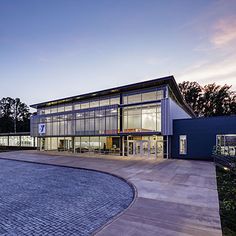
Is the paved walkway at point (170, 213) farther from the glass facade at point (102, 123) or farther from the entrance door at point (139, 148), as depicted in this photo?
the entrance door at point (139, 148)

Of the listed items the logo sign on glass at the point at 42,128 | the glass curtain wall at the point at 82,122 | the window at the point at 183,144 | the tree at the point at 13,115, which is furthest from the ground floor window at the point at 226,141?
the tree at the point at 13,115

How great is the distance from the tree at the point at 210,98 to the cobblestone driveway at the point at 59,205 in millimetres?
55994

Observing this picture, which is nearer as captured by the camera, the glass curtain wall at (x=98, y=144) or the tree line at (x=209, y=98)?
the glass curtain wall at (x=98, y=144)

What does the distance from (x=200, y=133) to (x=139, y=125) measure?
296 inches

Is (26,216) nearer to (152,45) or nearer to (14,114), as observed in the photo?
(152,45)

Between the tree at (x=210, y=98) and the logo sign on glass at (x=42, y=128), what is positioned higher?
the tree at (x=210, y=98)

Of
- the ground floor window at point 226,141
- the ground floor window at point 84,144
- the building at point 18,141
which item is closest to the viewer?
the ground floor window at point 226,141

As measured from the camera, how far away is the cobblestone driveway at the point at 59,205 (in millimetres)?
5426

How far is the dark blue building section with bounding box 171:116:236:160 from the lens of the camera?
20.6 meters

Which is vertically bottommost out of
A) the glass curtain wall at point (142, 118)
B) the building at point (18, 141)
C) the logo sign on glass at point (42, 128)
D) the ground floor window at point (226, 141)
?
the building at point (18, 141)

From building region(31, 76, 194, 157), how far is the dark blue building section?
3.70ft

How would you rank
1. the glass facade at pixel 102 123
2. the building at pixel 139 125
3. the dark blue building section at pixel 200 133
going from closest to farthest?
the dark blue building section at pixel 200 133, the building at pixel 139 125, the glass facade at pixel 102 123

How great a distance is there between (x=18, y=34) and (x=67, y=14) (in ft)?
23.3

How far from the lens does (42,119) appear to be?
35.6 metres
